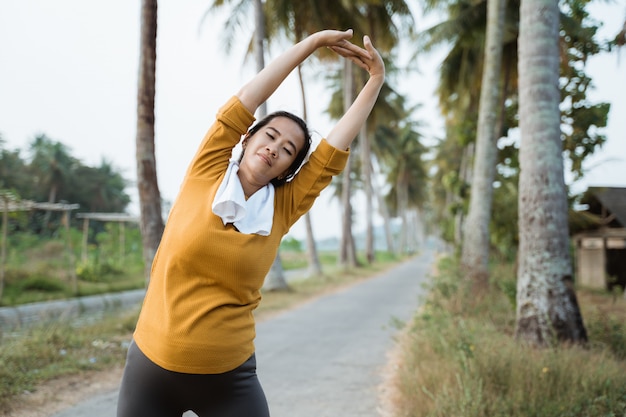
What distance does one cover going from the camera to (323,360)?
21.0 ft

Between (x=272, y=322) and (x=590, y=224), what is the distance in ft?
43.9

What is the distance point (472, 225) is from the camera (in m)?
10.8

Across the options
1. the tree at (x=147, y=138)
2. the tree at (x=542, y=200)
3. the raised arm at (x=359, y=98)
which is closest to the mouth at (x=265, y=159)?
the raised arm at (x=359, y=98)

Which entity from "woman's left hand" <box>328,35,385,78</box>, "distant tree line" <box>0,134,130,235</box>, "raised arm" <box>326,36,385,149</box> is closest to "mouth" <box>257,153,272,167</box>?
"raised arm" <box>326,36,385,149</box>

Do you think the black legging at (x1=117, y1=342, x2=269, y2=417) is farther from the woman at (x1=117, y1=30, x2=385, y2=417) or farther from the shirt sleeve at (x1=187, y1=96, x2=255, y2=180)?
the shirt sleeve at (x1=187, y1=96, x2=255, y2=180)

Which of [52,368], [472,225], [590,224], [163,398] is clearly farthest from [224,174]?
[590,224]

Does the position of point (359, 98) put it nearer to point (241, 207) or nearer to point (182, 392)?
point (241, 207)

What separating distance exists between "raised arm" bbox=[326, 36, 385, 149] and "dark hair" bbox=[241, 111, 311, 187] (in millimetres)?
86

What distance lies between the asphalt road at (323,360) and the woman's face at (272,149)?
3.12 m

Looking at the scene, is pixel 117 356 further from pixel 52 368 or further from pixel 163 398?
pixel 163 398

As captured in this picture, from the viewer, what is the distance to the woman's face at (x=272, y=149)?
5.83 feet

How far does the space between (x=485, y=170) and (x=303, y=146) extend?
9.46 metres

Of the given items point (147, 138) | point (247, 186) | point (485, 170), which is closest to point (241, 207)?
point (247, 186)

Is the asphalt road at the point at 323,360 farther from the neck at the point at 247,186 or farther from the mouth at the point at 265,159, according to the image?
the mouth at the point at 265,159
